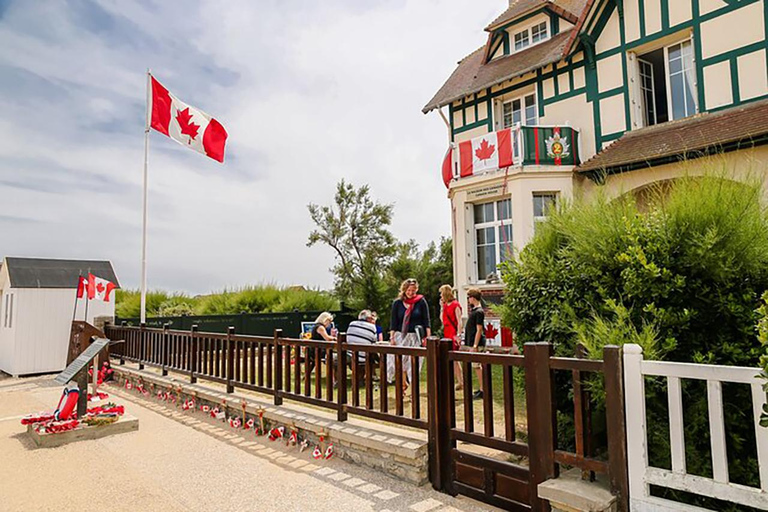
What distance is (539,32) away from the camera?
12.6m

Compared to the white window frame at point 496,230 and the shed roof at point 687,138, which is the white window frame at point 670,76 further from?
the white window frame at point 496,230

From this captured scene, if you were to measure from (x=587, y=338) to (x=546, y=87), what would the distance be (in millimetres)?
9977

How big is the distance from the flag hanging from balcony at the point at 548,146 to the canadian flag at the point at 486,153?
1.31 feet

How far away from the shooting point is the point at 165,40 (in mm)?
9562

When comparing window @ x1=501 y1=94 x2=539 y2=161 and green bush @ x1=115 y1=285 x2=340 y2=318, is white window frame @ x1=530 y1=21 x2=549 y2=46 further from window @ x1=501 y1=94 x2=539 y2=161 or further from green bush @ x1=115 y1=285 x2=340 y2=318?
green bush @ x1=115 y1=285 x2=340 y2=318

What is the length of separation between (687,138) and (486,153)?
4002 millimetres

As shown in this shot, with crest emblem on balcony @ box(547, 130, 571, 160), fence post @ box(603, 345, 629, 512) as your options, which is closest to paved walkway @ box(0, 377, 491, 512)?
fence post @ box(603, 345, 629, 512)

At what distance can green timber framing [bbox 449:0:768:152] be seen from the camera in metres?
8.77

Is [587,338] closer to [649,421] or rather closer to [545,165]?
[649,421]

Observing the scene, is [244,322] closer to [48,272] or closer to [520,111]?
[48,272]

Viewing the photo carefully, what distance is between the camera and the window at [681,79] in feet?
31.5

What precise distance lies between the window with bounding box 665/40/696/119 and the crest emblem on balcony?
2.13m

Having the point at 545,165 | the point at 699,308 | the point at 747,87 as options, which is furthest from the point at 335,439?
the point at 747,87

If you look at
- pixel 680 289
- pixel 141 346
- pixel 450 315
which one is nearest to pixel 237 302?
pixel 141 346
